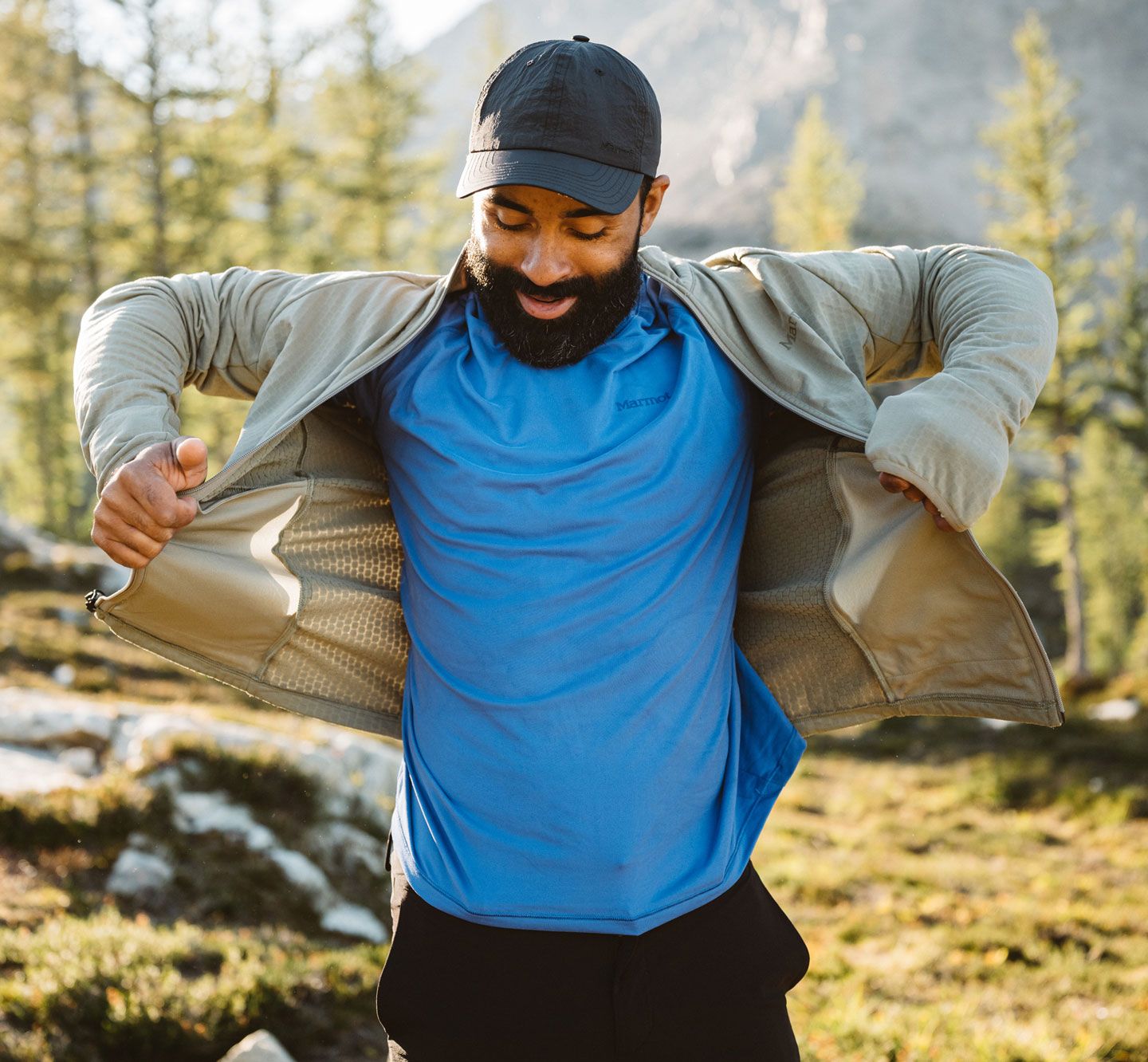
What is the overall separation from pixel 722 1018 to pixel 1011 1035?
3131 mm

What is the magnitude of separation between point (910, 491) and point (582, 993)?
1113 mm

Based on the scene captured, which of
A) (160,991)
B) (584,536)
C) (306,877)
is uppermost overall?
(584,536)

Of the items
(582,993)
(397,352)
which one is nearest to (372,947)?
(582,993)

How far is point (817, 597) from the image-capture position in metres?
2.34

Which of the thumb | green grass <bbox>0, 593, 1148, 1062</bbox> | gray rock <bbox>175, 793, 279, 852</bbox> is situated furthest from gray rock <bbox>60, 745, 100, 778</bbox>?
the thumb

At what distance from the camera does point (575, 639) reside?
2018 millimetres

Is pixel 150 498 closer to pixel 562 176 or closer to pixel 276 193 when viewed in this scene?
pixel 562 176

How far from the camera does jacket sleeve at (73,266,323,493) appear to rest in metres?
2.05

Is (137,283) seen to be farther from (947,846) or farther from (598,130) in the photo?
(947,846)

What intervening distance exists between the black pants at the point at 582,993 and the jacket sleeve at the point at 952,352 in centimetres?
92

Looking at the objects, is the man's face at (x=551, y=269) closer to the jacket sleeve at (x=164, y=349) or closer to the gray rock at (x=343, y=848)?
the jacket sleeve at (x=164, y=349)

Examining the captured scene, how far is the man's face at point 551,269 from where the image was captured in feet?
6.88

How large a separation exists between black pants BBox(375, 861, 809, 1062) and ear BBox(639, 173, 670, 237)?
55.3 inches

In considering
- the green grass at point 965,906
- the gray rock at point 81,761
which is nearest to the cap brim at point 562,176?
the green grass at point 965,906
